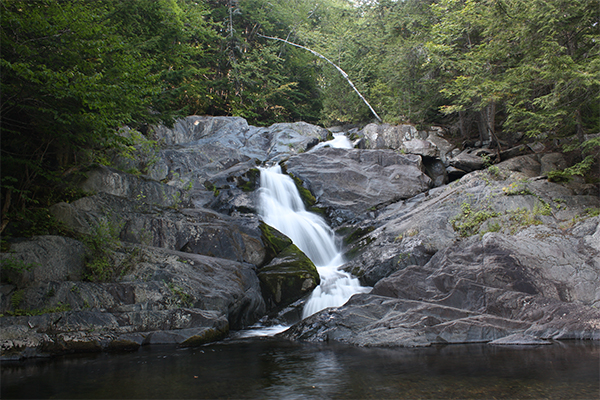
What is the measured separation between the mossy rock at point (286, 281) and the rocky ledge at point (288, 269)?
4 centimetres

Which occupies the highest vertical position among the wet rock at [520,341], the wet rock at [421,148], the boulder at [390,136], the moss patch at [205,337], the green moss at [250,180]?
the boulder at [390,136]

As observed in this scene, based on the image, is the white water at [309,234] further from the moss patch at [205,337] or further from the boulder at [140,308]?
the moss patch at [205,337]

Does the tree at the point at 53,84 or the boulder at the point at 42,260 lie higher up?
the tree at the point at 53,84

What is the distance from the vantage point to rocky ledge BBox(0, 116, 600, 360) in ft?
22.7

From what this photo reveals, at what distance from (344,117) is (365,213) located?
469 inches

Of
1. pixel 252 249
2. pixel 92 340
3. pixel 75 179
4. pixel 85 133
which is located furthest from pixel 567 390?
pixel 75 179

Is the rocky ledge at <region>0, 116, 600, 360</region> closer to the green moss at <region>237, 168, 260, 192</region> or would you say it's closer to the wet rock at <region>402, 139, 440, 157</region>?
the green moss at <region>237, 168, 260, 192</region>

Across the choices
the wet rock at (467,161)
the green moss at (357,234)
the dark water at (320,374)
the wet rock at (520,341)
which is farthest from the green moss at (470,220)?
the wet rock at (467,161)

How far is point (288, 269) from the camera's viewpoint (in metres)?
10.7

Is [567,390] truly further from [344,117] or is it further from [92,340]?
[344,117]

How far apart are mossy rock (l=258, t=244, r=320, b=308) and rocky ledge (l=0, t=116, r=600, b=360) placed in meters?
0.04

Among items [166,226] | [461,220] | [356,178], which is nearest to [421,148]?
[356,178]

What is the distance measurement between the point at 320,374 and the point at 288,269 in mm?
5461

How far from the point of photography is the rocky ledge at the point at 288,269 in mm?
6934
